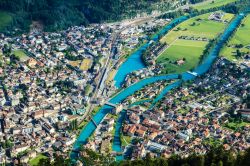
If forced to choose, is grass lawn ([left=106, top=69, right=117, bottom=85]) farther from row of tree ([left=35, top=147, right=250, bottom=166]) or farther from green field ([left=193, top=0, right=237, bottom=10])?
green field ([left=193, top=0, right=237, bottom=10])

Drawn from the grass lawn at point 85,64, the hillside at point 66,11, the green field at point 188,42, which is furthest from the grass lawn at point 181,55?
the hillside at point 66,11

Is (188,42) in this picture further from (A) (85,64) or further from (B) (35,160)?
(B) (35,160)

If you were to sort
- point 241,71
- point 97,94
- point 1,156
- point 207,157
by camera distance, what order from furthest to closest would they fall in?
1. point 241,71
2. point 97,94
3. point 1,156
4. point 207,157

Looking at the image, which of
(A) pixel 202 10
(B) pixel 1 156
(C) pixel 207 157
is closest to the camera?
(C) pixel 207 157

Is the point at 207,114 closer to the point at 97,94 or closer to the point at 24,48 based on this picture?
the point at 97,94

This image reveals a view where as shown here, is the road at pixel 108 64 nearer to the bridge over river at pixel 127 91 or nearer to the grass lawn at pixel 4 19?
the bridge over river at pixel 127 91

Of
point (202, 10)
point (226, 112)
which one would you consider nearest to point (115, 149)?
point (226, 112)

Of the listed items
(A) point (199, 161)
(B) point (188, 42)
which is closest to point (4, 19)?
(B) point (188, 42)
